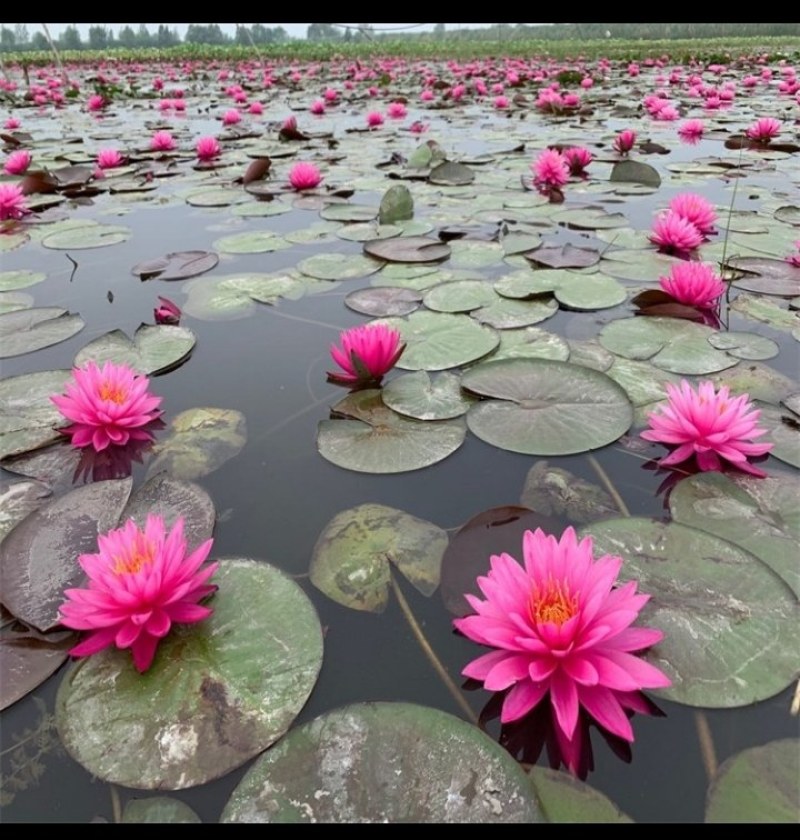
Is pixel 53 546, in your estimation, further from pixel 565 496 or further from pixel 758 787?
pixel 758 787

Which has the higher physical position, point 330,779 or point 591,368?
point 591,368

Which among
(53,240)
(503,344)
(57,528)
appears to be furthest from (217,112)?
(57,528)

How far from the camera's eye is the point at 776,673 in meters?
0.89

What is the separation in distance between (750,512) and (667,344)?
77cm

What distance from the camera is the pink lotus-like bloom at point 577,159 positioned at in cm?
382

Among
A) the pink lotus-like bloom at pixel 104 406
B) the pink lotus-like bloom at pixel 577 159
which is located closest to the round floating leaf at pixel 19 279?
the pink lotus-like bloom at pixel 104 406

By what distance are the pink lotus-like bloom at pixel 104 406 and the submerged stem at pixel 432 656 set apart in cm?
80

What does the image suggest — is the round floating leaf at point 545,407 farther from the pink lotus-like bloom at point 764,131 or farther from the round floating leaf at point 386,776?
the pink lotus-like bloom at point 764,131

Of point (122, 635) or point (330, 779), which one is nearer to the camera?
point (330, 779)

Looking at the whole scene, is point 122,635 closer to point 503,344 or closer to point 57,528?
point 57,528

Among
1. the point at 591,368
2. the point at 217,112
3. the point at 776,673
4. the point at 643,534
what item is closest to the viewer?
the point at 776,673

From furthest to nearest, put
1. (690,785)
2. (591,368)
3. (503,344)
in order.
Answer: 1. (503,344)
2. (591,368)
3. (690,785)

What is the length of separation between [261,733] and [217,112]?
834cm


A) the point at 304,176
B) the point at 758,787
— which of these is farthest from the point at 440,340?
the point at 304,176
